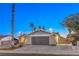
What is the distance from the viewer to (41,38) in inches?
75.9

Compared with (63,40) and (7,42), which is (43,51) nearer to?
(63,40)

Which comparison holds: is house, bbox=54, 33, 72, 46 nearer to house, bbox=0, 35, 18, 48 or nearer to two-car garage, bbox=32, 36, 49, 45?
two-car garage, bbox=32, 36, 49, 45

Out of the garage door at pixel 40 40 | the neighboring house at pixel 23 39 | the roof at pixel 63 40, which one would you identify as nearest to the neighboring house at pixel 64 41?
the roof at pixel 63 40

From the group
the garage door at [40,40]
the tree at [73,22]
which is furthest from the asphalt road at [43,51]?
the tree at [73,22]

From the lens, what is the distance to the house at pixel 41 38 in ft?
6.27

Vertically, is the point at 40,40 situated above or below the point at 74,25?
below

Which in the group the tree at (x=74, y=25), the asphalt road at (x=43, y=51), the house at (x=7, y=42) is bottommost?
the asphalt road at (x=43, y=51)

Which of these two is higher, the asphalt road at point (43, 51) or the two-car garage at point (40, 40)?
the two-car garage at point (40, 40)

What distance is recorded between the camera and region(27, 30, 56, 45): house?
1.91 meters

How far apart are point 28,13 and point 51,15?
207 millimetres

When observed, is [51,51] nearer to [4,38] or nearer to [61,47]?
[61,47]

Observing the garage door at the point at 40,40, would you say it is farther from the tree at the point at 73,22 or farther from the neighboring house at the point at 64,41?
the tree at the point at 73,22

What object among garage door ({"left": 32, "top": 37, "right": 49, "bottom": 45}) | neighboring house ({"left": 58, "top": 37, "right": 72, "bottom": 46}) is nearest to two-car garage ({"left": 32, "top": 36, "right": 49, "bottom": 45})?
garage door ({"left": 32, "top": 37, "right": 49, "bottom": 45})

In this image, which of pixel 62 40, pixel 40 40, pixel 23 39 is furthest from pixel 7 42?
pixel 62 40
